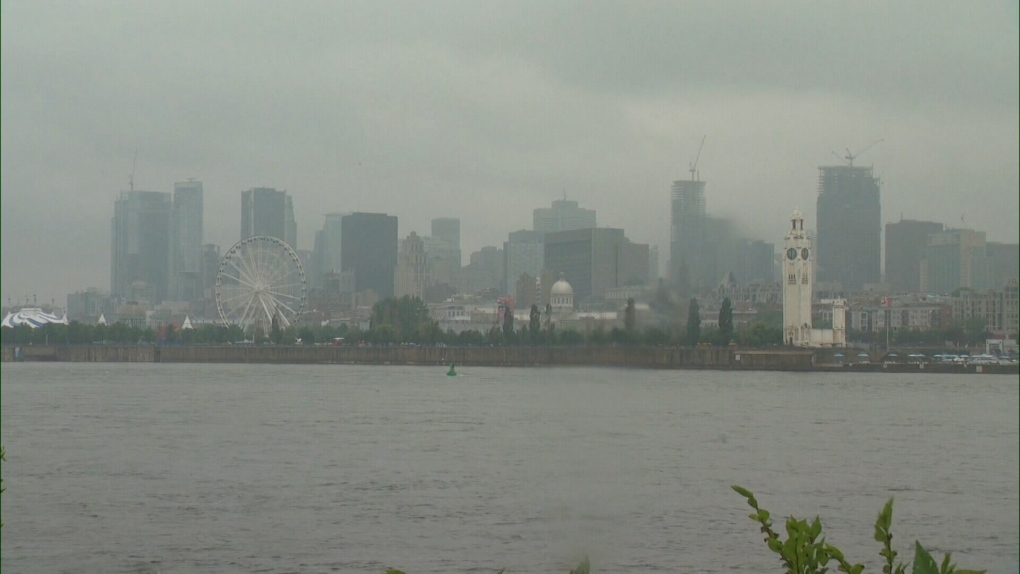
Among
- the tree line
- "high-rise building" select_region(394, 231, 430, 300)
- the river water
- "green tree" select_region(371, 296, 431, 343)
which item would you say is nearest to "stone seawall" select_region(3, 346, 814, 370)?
the tree line

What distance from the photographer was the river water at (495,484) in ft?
48.3

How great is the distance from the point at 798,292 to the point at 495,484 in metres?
70.3

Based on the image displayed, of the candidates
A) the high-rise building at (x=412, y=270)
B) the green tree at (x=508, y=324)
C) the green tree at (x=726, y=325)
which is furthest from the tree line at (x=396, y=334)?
the high-rise building at (x=412, y=270)

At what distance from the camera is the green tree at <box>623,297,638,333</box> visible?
10894 mm

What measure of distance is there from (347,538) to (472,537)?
1526 millimetres

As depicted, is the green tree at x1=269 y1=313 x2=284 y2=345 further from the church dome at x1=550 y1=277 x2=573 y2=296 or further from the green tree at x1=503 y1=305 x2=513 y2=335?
the church dome at x1=550 y1=277 x2=573 y2=296

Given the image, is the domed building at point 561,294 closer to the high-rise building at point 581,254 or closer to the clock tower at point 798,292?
the high-rise building at point 581,254

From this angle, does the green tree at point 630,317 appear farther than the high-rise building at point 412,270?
No

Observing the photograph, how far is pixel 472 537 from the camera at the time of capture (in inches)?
624

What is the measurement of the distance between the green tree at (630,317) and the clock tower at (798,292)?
2946 inches

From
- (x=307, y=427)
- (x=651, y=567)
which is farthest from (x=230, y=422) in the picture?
(x=651, y=567)

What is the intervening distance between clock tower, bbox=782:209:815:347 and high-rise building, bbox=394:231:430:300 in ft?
233

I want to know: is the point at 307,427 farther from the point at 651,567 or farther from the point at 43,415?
the point at 651,567

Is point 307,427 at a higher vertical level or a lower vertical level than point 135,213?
lower
